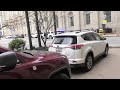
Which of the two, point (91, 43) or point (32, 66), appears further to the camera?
point (91, 43)

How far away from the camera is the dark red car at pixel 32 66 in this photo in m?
2.53

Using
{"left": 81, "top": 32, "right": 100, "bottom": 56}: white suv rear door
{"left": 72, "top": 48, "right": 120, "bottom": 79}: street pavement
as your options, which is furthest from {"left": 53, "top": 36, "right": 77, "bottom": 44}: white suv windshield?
{"left": 72, "top": 48, "right": 120, "bottom": 79}: street pavement

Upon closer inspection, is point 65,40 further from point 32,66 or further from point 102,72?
point 32,66

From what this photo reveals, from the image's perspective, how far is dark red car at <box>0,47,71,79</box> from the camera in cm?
253

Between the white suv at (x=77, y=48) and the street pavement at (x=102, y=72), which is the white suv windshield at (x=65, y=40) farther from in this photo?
the street pavement at (x=102, y=72)

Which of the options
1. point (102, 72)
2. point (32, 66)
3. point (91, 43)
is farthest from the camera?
point (91, 43)

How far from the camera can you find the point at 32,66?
141 inches

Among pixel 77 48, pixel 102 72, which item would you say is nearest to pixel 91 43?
pixel 77 48

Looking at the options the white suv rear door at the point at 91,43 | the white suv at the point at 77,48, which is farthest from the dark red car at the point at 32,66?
the white suv rear door at the point at 91,43

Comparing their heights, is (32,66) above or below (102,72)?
above
